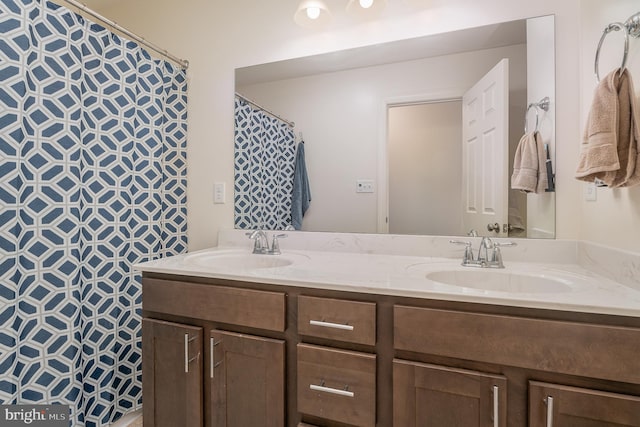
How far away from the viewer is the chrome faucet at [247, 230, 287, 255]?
1.63 metres

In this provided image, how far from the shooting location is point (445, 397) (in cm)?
91

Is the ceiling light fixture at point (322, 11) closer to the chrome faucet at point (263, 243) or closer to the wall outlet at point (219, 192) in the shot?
the wall outlet at point (219, 192)

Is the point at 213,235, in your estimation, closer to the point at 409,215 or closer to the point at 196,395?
the point at 196,395

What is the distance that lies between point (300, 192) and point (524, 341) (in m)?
1.22

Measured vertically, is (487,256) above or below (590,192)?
below

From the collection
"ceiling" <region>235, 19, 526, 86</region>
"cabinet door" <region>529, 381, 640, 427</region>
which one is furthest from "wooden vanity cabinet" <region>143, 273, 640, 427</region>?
"ceiling" <region>235, 19, 526, 86</region>

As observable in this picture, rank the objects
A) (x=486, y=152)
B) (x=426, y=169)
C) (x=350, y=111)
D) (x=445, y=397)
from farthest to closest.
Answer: (x=350, y=111)
(x=426, y=169)
(x=486, y=152)
(x=445, y=397)

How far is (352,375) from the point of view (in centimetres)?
100

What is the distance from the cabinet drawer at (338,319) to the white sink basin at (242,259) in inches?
16.8

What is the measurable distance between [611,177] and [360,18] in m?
1.29

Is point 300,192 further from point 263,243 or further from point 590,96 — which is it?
point 590,96

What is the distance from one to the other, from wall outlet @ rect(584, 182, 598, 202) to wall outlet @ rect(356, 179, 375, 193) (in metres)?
0.87

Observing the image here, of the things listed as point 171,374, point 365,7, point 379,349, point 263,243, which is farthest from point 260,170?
point 379,349

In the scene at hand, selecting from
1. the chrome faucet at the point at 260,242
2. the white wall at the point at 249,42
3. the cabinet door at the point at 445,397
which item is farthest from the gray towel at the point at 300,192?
the cabinet door at the point at 445,397
